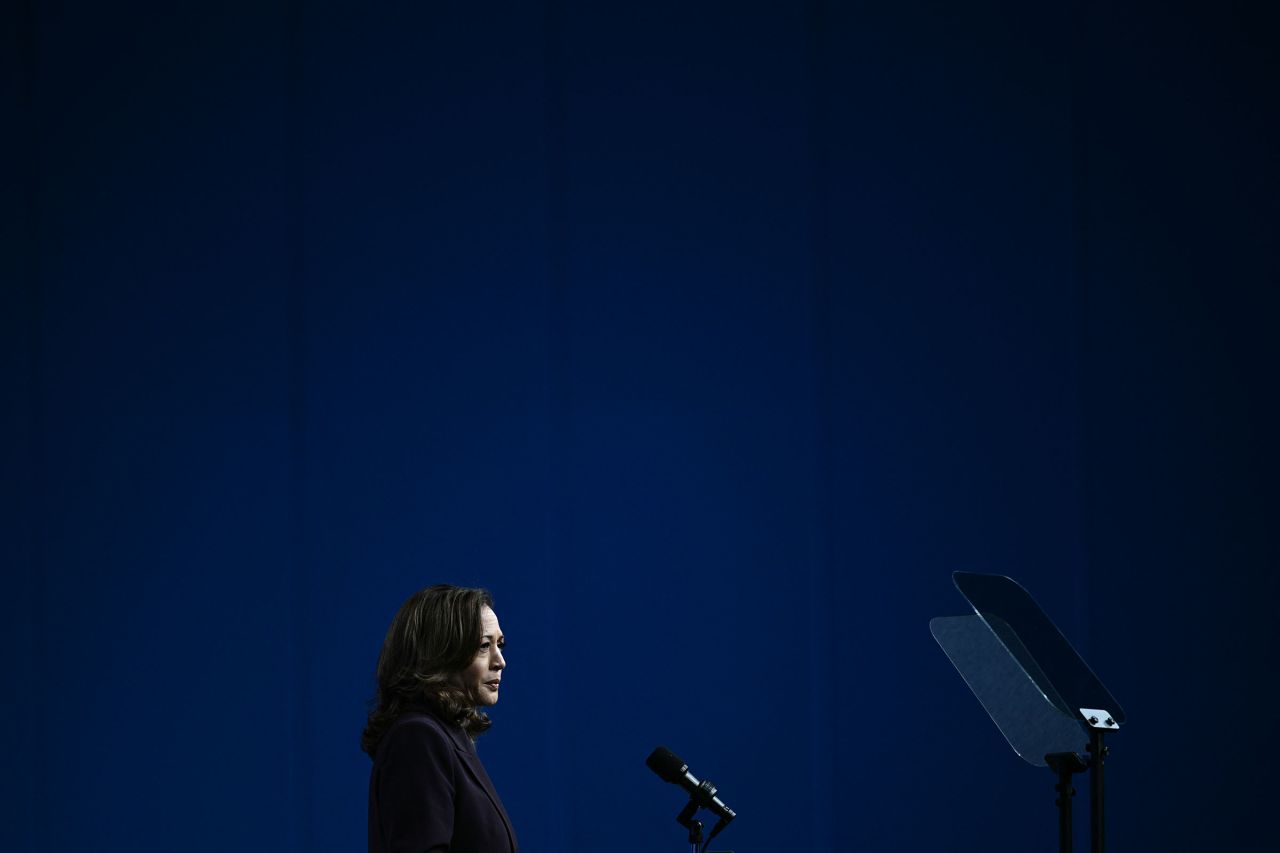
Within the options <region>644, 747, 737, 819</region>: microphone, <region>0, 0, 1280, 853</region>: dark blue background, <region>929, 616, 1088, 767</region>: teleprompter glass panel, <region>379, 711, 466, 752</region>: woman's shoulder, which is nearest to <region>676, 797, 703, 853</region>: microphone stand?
<region>644, 747, 737, 819</region>: microphone

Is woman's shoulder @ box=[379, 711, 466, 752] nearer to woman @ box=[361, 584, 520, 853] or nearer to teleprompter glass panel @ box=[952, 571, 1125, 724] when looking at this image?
woman @ box=[361, 584, 520, 853]

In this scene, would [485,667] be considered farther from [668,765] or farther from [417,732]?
[668,765]

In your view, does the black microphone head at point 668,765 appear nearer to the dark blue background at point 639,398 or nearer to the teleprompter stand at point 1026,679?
the teleprompter stand at point 1026,679

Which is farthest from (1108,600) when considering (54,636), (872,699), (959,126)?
(54,636)

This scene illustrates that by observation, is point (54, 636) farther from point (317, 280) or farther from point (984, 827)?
point (984, 827)

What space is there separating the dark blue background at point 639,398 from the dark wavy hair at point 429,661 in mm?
1692

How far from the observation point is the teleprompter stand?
2441mm

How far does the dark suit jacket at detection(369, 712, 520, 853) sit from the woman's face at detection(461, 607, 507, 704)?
0.11m

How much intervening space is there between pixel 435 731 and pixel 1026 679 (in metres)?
1.12

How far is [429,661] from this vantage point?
104 inches

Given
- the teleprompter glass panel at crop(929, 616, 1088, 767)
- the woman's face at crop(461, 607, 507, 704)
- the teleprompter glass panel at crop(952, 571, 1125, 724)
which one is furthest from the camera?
the woman's face at crop(461, 607, 507, 704)

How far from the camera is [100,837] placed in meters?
4.32

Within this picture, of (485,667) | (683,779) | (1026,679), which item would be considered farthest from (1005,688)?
(485,667)

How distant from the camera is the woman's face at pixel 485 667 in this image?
106 inches
